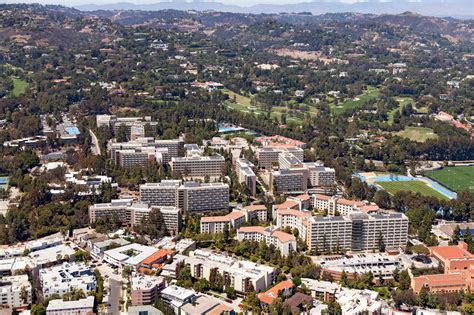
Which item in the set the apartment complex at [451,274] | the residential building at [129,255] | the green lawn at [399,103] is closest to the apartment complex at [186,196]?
the residential building at [129,255]

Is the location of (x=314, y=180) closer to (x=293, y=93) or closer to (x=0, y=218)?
(x=0, y=218)

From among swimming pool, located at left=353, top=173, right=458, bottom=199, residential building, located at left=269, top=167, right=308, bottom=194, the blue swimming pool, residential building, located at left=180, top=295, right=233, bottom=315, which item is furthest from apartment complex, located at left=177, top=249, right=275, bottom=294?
the blue swimming pool

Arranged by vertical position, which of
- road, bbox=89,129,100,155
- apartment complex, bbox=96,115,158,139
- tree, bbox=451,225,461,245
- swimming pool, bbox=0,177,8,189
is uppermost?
apartment complex, bbox=96,115,158,139

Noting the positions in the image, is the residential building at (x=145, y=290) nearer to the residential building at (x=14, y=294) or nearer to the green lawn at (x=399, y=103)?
the residential building at (x=14, y=294)

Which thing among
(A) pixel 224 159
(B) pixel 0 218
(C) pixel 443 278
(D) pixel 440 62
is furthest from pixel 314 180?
(D) pixel 440 62

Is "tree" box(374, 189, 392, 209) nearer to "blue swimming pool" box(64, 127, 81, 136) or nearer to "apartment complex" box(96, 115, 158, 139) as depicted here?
"apartment complex" box(96, 115, 158, 139)

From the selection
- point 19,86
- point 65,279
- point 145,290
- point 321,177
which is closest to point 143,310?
point 145,290
